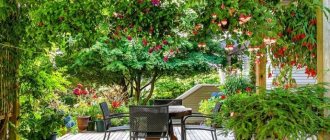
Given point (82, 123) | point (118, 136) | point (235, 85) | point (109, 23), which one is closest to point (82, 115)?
point (82, 123)

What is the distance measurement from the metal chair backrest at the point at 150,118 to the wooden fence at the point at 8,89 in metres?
1.85

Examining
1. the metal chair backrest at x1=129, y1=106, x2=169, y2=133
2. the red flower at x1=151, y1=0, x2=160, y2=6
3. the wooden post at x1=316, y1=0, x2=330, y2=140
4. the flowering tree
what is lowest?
the metal chair backrest at x1=129, y1=106, x2=169, y2=133

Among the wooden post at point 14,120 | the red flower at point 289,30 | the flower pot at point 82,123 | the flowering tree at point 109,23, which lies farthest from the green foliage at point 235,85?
the wooden post at point 14,120

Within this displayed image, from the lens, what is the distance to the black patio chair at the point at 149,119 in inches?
191

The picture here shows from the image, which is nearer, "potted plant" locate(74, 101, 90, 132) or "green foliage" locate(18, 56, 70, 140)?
"green foliage" locate(18, 56, 70, 140)

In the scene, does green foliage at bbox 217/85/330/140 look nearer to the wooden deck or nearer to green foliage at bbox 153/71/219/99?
the wooden deck

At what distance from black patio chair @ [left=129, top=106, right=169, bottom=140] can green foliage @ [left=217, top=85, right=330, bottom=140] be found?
8.08ft

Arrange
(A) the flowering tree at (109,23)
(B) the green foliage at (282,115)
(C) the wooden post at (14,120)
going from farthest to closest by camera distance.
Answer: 1. (A) the flowering tree at (109,23)
2. (C) the wooden post at (14,120)
3. (B) the green foliage at (282,115)

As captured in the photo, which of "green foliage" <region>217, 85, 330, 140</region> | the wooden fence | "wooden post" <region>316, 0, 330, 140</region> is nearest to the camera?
"green foliage" <region>217, 85, 330, 140</region>

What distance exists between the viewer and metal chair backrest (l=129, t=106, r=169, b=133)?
4840mm

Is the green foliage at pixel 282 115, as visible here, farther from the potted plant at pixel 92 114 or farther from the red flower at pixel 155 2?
the potted plant at pixel 92 114

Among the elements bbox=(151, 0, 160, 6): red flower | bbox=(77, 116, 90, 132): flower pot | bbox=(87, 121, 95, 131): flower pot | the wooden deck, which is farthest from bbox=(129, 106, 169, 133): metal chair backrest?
bbox=(87, 121, 95, 131): flower pot

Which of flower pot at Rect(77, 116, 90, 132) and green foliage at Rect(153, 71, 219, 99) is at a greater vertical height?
green foliage at Rect(153, 71, 219, 99)

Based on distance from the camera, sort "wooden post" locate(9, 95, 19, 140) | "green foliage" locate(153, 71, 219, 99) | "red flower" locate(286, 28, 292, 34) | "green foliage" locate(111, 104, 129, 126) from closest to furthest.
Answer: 1. "red flower" locate(286, 28, 292, 34)
2. "wooden post" locate(9, 95, 19, 140)
3. "green foliage" locate(111, 104, 129, 126)
4. "green foliage" locate(153, 71, 219, 99)
